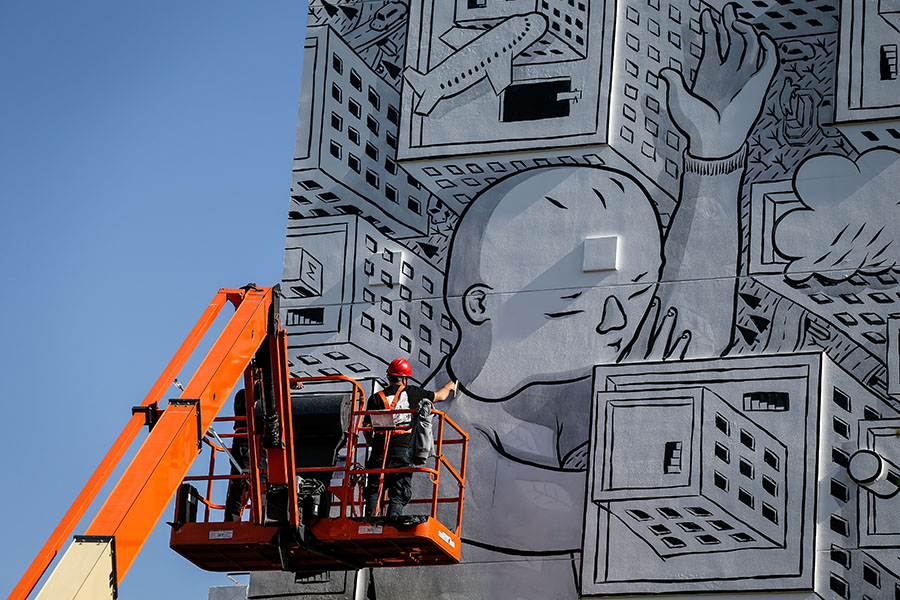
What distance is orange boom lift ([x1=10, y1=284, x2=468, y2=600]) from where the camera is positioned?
444 inches

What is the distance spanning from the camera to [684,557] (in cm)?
1627

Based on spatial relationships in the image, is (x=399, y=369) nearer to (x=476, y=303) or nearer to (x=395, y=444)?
(x=395, y=444)

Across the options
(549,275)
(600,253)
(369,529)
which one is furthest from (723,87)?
(369,529)

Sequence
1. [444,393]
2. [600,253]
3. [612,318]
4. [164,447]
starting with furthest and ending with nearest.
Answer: [600,253] < [612,318] < [444,393] < [164,447]

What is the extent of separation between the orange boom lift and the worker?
0.16 meters

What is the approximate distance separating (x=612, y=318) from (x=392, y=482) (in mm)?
4051

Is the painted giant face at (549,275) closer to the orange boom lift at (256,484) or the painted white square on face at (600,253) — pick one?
the painted white square on face at (600,253)

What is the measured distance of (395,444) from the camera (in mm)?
15734

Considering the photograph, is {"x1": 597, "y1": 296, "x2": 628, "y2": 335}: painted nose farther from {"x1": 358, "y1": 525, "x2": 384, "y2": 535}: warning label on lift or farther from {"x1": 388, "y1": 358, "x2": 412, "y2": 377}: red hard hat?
{"x1": 358, "y1": 525, "x2": 384, "y2": 535}: warning label on lift

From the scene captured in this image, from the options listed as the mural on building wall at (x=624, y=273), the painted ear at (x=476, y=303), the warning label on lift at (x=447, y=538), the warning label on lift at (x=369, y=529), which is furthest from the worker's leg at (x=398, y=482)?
the painted ear at (x=476, y=303)

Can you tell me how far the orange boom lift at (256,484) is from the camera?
37.0 feet

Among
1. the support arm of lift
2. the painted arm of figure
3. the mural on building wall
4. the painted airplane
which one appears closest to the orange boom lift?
the support arm of lift

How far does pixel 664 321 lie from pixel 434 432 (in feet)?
11.2

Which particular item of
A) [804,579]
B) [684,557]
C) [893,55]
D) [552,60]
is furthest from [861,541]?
[552,60]
